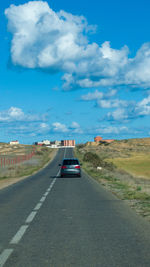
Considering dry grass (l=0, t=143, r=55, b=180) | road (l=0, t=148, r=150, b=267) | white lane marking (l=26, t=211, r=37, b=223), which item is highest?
dry grass (l=0, t=143, r=55, b=180)

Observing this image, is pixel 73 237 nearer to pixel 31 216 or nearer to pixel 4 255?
pixel 4 255

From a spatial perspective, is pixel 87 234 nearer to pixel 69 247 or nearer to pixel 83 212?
pixel 69 247

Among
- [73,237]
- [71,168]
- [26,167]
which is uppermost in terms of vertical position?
[71,168]

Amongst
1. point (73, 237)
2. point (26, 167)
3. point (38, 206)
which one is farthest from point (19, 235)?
point (26, 167)

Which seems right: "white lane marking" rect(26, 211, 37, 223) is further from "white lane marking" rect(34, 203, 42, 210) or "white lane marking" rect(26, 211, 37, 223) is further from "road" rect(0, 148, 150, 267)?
"white lane marking" rect(34, 203, 42, 210)

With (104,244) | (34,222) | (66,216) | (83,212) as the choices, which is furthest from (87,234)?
→ (83,212)

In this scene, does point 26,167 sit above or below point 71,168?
below

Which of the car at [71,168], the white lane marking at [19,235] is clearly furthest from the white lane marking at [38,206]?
the car at [71,168]

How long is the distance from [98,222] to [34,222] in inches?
65.4

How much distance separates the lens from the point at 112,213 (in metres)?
11.7

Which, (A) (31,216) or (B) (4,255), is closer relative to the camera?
(B) (4,255)

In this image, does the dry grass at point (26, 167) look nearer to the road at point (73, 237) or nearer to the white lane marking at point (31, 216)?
the white lane marking at point (31, 216)

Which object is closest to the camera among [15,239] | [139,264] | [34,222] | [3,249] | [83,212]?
[139,264]

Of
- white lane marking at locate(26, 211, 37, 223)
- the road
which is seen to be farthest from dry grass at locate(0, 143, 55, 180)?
the road
